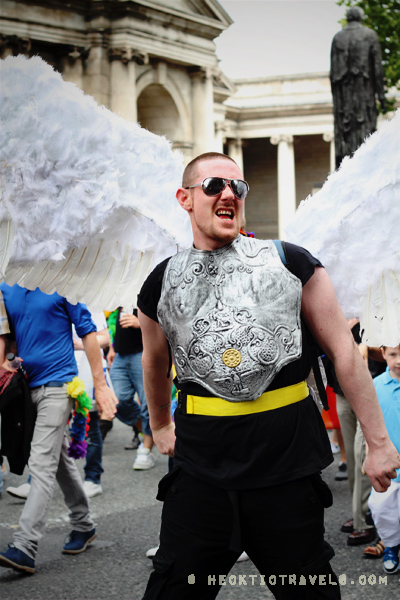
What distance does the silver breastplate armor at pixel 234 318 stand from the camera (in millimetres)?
2348

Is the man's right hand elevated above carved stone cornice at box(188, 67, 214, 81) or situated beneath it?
situated beneath

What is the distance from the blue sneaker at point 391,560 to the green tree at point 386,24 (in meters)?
20.2

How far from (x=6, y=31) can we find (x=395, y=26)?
11.0 meters

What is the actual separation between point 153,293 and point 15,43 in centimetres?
1963

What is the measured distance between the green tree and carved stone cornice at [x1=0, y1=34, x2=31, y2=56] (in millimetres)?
9701

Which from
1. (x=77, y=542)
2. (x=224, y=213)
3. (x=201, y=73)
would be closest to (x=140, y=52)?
(x=201, y=73)

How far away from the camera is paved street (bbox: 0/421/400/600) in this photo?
13.0 feet

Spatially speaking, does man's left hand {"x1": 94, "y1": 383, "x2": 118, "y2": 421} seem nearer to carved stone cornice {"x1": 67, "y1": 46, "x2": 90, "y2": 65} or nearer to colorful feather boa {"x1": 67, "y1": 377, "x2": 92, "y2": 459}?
colorful feather boa {"x1": 67, "y1": 377, "x2": 92, "y2": 459}

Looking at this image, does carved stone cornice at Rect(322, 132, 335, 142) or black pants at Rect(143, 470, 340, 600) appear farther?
carved stone cornice at Rect(322, 132, 335, 142)

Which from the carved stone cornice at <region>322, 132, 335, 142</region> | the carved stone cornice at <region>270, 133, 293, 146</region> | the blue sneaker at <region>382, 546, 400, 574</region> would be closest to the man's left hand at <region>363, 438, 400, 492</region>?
the blue sneaker at <region>382, 546, 400, 574</region>

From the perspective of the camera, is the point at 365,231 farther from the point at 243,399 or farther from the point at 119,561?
the point at 119,561

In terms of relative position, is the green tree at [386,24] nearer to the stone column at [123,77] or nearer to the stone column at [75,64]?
the stone column at [123,77]

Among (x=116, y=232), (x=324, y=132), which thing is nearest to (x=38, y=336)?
(x=116, y=232)

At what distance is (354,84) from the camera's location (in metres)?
11.6
